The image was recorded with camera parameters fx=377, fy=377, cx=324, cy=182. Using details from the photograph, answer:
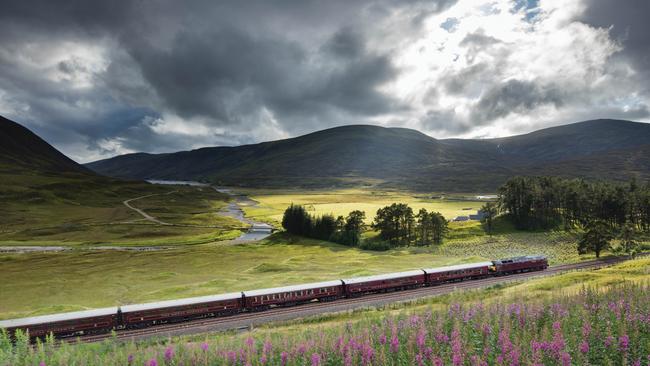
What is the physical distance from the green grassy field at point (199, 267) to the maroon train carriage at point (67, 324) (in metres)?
16.9

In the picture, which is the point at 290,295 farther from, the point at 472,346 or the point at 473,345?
the point at 472,346

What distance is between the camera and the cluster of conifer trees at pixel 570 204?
390 feet

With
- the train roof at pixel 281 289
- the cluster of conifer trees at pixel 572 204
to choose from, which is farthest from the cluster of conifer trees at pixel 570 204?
the train roof at pixel 281 289

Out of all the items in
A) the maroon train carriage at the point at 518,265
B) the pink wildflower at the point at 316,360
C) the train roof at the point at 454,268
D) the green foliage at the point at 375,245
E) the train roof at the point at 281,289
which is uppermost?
the pink wildflower at the point at 316,360

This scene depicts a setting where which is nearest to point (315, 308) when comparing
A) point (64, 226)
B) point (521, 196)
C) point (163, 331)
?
point (163, 331)

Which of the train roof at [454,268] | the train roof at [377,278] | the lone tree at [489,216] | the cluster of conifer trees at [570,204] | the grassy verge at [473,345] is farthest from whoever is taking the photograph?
the lone tree at [489,216]

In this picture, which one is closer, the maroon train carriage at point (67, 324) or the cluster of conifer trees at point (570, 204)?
the maroon train carriage at point (67, 324)

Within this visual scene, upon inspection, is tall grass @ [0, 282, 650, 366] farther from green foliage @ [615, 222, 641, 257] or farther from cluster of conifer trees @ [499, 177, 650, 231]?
cluster of conifer trees @ [499, 177, 650, 231]

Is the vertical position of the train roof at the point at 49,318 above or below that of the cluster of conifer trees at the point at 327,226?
below

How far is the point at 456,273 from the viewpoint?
64.1m

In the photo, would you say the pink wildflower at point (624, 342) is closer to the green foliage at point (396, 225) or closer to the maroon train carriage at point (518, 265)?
the maroon train carriage at point (518, 265)

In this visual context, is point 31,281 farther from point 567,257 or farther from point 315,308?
point 567,257

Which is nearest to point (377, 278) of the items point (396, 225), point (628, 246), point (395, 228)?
point (628, 246)

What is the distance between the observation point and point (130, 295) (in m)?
69.4
